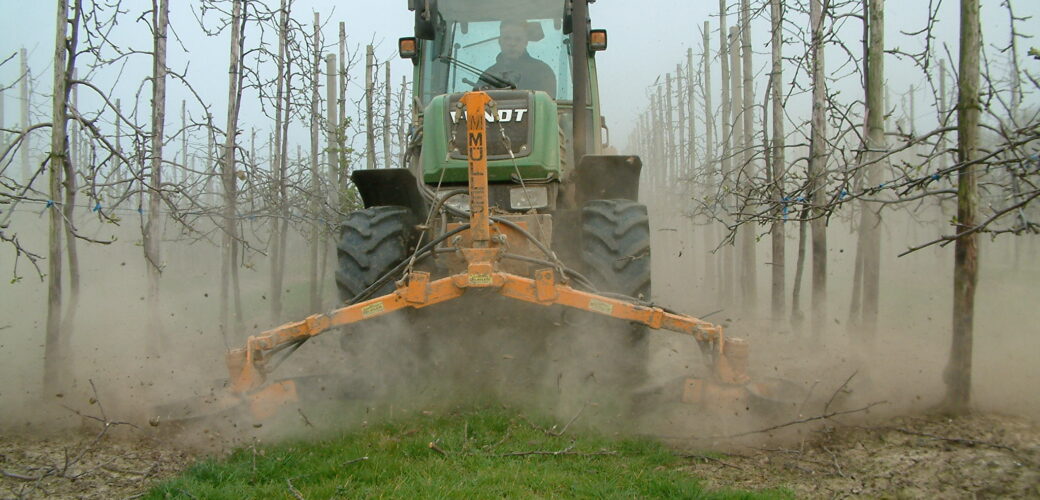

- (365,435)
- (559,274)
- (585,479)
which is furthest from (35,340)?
(585,479)

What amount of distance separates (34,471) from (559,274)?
3.52m

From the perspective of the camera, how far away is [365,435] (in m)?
5.18

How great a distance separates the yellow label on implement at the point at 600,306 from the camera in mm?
5121

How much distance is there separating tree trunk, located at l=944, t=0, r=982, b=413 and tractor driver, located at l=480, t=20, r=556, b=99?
3325mm

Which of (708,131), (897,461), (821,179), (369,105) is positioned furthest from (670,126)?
(897,461)

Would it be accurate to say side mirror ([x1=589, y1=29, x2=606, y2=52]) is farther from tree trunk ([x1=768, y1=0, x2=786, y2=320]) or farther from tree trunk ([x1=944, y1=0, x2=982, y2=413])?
tree trunk ([x1=768, y1=0, x2=786, y2=320])

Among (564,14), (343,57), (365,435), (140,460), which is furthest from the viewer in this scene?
(343,57)

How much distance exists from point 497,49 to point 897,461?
4831mm

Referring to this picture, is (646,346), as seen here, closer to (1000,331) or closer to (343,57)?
(1000,331)

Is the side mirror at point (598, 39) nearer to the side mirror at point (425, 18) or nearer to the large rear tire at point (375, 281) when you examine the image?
the side mirror at point (425, 18)

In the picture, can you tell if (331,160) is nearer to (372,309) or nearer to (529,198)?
(529,198)

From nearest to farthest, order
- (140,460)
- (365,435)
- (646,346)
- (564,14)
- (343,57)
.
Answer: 1. (140,460)
2. (365,435)
3. (646,346)
4. (564,14)
5. (343,57)

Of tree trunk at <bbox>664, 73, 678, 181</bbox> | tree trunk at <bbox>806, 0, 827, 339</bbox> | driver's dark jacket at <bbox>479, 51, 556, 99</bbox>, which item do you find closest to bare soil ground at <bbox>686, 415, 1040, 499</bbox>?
driver's dark jacket at <bbox>479, 51, 556, 99</bbox>

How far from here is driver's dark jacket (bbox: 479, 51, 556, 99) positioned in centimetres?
703
